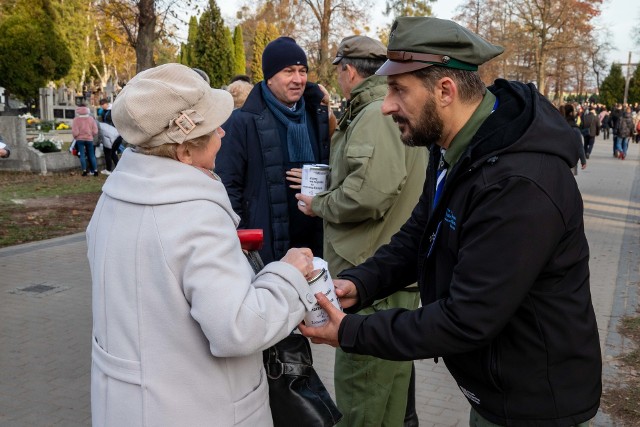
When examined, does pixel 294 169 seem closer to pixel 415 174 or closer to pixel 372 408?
pixel 415 174

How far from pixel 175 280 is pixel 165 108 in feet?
1.57

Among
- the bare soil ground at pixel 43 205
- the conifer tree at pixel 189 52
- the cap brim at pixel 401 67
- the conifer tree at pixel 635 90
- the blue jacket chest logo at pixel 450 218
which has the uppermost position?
the conifer tree at pixel 189 52

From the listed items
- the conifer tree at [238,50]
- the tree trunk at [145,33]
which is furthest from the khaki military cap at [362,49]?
the conifer tree at [238,50]

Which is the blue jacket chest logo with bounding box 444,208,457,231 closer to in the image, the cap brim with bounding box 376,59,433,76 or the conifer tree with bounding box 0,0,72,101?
the cap brim with bounding box 376,59,433,76

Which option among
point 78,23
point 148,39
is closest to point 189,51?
point 78,23

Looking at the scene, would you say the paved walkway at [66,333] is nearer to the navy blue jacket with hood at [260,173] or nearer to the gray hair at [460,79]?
the navy blue jacket with hood at [260,173]

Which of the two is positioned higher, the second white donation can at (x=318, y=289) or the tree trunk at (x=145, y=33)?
the tree trunk at (x=145, y=33)

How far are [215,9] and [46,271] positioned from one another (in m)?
37.2

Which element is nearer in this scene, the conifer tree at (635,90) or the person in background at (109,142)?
the person in background at (109,142)

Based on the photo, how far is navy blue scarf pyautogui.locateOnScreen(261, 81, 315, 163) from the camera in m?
4.12

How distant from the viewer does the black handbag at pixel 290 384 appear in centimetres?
225

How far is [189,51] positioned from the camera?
4641 centimetres

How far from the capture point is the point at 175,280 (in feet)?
5.97

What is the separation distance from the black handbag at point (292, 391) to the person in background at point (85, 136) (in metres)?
15.1
